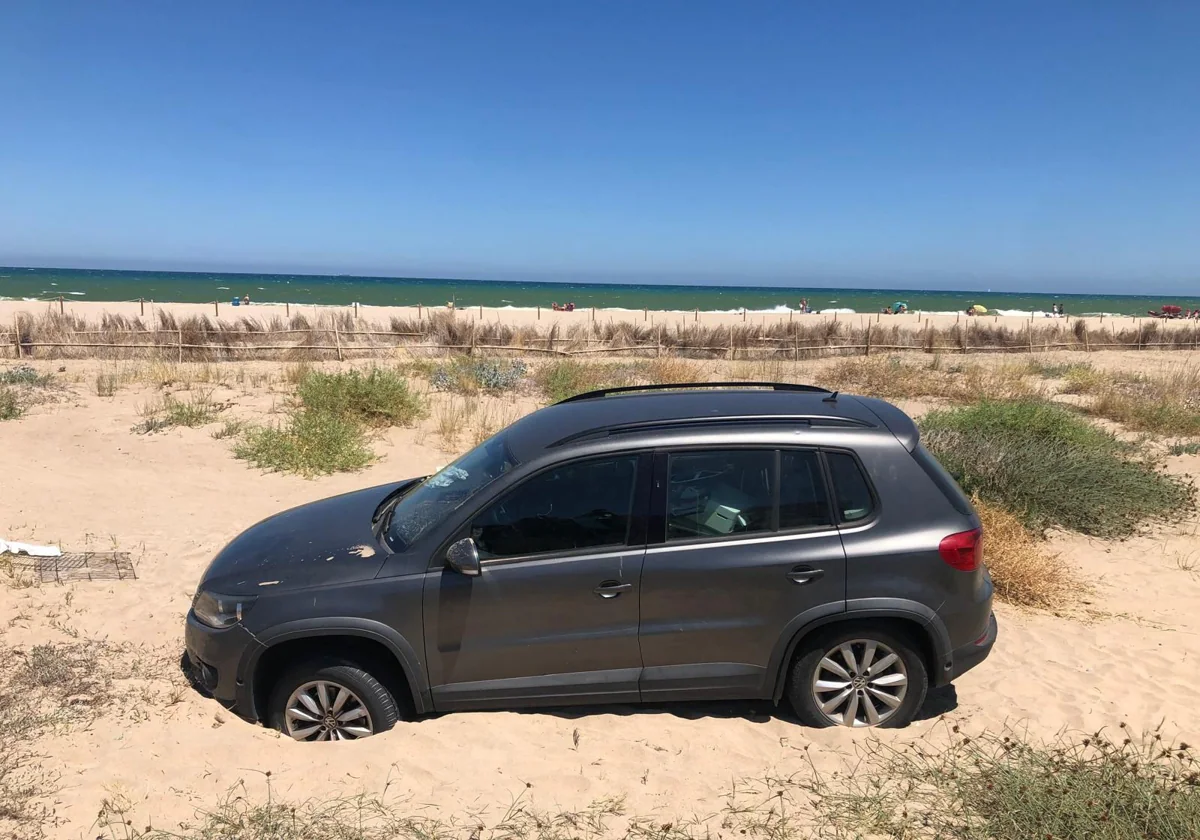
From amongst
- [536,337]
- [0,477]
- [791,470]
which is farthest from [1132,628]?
[536,337]

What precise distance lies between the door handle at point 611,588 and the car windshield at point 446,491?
0.76 meters

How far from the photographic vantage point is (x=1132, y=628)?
17.6 ft

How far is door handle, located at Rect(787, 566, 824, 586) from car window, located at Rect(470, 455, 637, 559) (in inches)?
33.4

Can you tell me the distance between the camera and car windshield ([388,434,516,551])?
154 inches

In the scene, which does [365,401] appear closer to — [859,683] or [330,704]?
[330,704]

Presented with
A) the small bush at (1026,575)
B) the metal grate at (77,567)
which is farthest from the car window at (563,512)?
the metal grate at (77,567)

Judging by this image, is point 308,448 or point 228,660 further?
point 308,448

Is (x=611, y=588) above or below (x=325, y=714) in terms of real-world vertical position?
above

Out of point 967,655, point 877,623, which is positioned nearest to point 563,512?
point 877,623

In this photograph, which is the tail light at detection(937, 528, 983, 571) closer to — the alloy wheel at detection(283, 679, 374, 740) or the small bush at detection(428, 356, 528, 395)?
the alloy wheel at detection(283, 679, 374, 740)

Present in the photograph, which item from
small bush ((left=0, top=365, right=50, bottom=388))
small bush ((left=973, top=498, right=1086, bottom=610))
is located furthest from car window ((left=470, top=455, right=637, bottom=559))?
small bush ((left=0, top=365, right=50, bottom=388))

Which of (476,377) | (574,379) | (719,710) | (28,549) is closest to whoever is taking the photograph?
(719,710)

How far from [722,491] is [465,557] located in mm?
1337

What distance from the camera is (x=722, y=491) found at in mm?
3846
